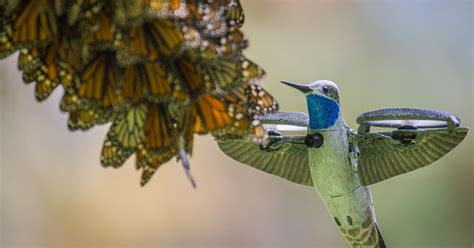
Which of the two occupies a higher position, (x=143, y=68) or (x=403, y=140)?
(x=143, y=68)

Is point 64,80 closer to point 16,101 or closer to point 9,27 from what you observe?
point 9,27

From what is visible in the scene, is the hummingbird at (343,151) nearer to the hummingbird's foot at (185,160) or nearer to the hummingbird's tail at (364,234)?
the hummingbird's tail at (364,234)

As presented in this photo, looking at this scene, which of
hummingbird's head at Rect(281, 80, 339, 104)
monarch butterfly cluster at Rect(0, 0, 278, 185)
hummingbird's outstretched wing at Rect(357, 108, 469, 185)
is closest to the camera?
monarch butterfly cluster at Rect(0, 0, 278, 185)

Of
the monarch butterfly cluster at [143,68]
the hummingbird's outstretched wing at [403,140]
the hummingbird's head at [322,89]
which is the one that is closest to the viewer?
the monarch butterfly cluster at [143,68]

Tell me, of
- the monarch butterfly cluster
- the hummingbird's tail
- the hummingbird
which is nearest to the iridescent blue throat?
the hummingbird

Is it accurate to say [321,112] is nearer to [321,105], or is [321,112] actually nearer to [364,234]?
[321,105]

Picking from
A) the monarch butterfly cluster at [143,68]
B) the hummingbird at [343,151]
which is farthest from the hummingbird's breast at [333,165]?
the monarch butterfly cluster at [143,68]

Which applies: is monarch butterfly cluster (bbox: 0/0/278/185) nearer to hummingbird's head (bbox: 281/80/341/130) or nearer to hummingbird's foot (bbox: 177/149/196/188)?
hummingbird's foot (bbox: 177/149/196/188)

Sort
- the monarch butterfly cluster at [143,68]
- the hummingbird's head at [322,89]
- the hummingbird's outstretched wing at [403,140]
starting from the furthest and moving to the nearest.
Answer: the hummingbird's head at [322,89] → the hummingbird's outstretched wing at [403,140] → the monarch butterfly cluster at [143,68]

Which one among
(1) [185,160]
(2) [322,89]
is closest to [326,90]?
(2) [322,89]
